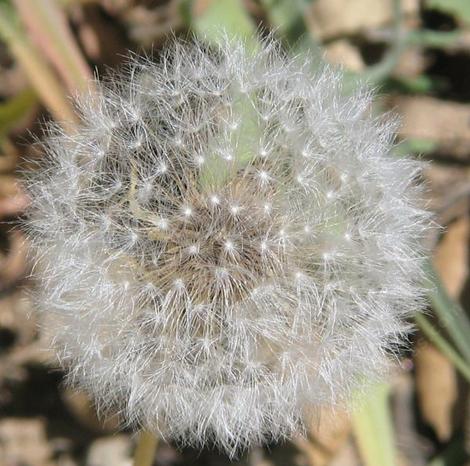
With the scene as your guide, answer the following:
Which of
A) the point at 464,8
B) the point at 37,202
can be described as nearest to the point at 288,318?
the point at 37,202

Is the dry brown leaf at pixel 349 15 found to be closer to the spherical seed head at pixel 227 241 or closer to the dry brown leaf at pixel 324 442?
the spherical seed head at pixel 227 241

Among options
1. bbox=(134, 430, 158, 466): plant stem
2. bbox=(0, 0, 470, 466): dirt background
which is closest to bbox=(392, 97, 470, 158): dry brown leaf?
bbox=(0, 0, 470, 466): dirt background

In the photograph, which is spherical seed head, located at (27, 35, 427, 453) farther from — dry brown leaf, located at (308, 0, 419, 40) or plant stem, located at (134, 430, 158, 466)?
dry brown leaf, located at (308, 0, 419, 40)

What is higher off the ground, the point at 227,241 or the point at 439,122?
the point at 227,241

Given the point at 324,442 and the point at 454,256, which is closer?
the point at 324,442

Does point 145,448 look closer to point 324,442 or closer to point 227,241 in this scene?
point 227,241

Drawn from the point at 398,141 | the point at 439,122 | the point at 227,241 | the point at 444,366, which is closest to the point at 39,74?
the point at 227,241

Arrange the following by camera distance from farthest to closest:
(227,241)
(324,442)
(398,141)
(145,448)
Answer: (324,442) < (398,141) < (145,448) < (227,241)
